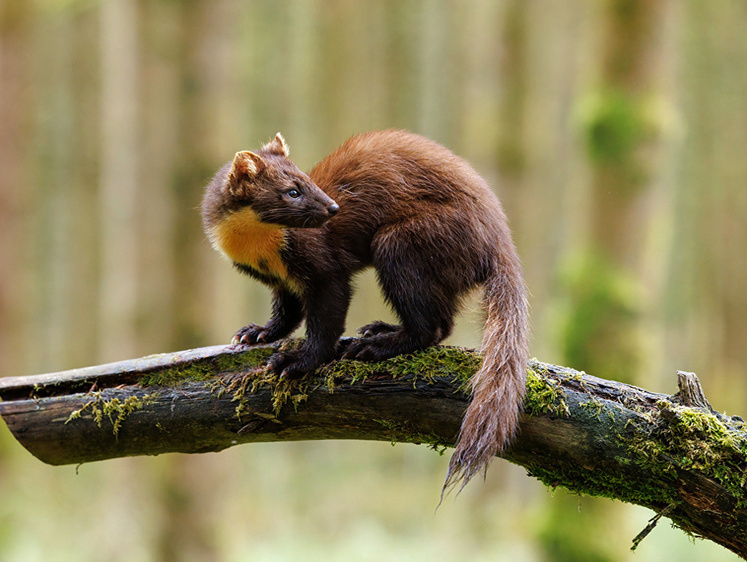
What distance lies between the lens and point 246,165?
15.4ft

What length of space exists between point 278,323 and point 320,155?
15.6 m

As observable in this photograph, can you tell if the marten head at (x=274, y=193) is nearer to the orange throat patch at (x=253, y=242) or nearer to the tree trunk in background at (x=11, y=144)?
the orange throat patch at (x=253, y=242)

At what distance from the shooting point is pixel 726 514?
345 centimetres


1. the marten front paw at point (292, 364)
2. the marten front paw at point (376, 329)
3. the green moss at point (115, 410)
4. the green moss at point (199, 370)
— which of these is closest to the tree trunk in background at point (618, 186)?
the marten front paw at point (376, 329)

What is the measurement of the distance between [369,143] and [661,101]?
3.64m

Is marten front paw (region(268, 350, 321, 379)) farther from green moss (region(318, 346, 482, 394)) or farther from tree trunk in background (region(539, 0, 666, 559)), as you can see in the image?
tree trunk in background (region(539, 0, 666, 559))

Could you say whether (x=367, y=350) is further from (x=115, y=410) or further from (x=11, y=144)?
(x=11, y=144)

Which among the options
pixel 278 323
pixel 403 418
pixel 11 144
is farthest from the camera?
pixel 11 144

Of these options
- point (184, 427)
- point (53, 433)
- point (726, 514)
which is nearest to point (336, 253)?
point (184, 427)

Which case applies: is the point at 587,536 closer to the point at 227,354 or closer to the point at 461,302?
the point at 461,302

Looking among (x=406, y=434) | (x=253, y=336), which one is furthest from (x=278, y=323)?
(x=406, y=434)

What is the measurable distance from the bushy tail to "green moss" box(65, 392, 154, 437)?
1838mm

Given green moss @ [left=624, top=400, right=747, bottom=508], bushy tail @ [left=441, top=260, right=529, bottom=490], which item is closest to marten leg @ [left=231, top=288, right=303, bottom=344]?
bushy tail @ [left=441, top=260, right=529, bottom=490]

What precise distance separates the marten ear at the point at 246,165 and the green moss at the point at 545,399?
2.16 m
